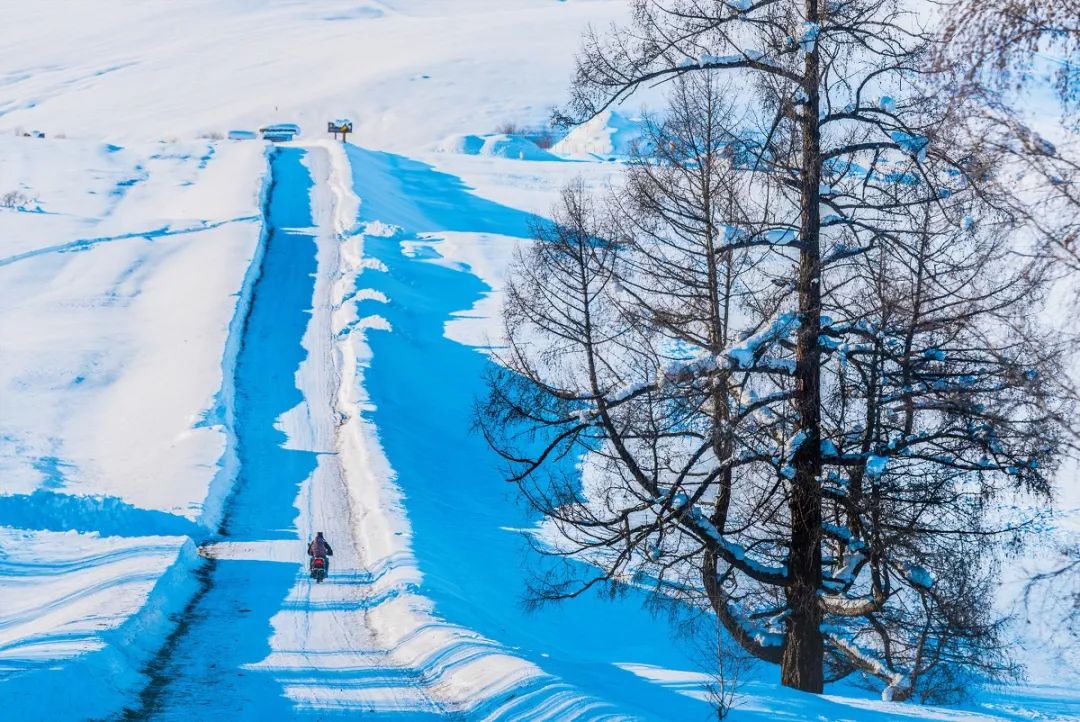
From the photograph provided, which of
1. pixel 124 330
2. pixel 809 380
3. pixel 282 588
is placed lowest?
pixel 282 588

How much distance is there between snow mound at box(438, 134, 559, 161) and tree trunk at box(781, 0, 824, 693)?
69933 mm

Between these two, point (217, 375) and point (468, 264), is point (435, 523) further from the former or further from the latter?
point (468, 264)

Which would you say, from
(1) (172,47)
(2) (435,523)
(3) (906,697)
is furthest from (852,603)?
(1) (172,47)

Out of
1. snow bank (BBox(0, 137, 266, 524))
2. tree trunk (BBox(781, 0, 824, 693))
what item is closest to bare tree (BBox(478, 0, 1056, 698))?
tree trunk (BBox(781, 0, 824, 693))

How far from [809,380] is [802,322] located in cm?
67

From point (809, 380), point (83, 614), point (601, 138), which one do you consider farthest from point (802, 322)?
point (601, 138)

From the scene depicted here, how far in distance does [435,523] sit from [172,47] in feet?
495

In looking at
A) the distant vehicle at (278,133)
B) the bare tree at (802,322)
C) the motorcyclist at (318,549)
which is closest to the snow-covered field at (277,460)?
the motorcyclist at (318,549)

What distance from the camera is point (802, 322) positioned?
10328mm

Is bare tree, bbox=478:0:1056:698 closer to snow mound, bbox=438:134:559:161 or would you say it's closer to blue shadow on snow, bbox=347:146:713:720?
blue shadow on snow, bbox=347:146:713:720

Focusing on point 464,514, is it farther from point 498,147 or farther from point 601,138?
point 601,138

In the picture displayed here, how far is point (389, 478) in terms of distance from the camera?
874 inches

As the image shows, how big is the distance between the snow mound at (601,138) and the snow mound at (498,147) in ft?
15.3

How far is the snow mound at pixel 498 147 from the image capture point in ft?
263
